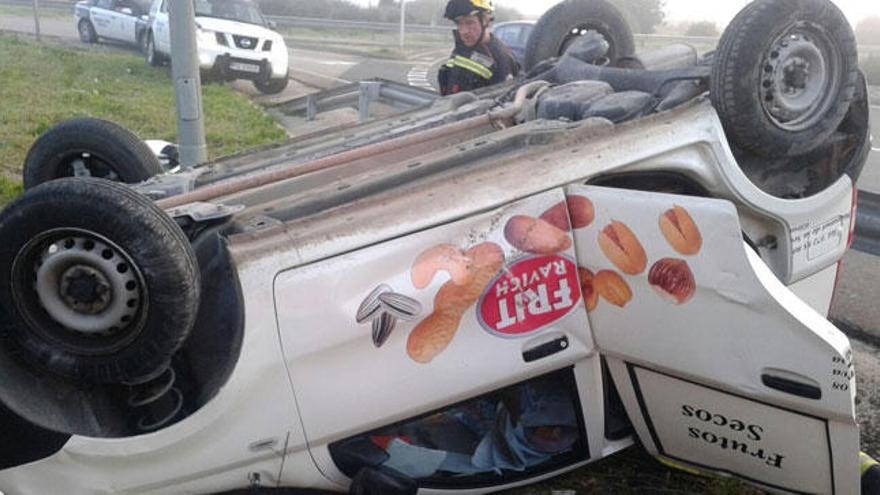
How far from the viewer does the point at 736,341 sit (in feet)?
6.88

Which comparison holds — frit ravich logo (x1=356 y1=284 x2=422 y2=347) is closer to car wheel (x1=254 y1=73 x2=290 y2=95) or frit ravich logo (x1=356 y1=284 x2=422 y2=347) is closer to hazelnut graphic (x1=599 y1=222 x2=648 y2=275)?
hazelnut graphic (x1=599 y1=222 x2=648 y2=275)

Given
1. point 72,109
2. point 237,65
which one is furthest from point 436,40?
point 72,109

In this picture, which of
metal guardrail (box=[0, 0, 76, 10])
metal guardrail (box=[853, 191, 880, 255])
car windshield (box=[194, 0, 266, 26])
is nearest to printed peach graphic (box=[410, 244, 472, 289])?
metal guardrail (box=[853, 191, 880, 255])

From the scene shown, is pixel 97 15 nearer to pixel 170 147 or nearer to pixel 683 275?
pixel 170 147

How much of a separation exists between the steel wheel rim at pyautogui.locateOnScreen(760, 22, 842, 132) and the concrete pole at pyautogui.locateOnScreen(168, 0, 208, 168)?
348 cm

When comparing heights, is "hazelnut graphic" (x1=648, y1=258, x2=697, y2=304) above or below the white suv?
above

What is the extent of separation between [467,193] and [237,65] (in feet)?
34.3

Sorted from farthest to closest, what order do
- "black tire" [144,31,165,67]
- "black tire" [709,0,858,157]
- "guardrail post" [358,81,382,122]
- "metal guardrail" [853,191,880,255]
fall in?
"black tire" [144,31,165,67] < "guardrail post" [358,81,382,122] < "metal guardrail" [853,191,880,255] < "black tire" [709,0,858,157]

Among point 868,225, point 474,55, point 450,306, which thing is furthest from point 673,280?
point 474,55

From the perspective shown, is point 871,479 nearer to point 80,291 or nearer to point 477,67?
Answer: point 80,291

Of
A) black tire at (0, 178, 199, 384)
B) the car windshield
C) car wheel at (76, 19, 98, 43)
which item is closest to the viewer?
black tire at (0, 178, 199, 384)

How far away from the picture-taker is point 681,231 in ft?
6.89

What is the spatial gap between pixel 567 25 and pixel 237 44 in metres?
8.69

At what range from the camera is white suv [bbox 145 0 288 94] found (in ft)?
38.2
